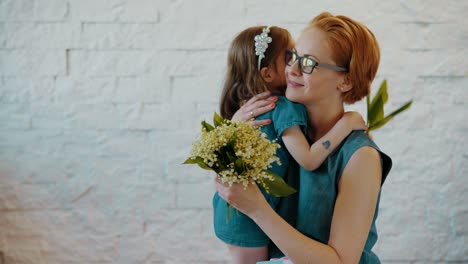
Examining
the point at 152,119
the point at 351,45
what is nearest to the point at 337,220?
the point at 351,45

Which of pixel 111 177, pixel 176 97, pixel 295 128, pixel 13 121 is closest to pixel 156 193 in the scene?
pixel 111 177

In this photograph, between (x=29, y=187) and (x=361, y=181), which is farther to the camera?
(x=29, y=187)

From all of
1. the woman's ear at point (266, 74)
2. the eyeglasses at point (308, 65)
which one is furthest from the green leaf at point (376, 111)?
the woman's ear at point (266, 74)

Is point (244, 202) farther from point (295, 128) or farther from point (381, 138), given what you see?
point (381, 138)

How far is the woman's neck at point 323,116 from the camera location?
1.55m

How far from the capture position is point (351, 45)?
56.2 inches

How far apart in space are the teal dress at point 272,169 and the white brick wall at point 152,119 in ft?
3.02

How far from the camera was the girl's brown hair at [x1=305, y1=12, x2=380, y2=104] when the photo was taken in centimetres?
142

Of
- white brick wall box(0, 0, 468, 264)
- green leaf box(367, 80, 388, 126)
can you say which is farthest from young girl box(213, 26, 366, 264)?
white brick wall box(0, 0, 468, 264)

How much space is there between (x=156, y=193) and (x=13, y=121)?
2.46ft

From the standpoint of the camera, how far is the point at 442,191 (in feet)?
9.01

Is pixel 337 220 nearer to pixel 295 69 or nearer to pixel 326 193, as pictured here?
pixel 326 193

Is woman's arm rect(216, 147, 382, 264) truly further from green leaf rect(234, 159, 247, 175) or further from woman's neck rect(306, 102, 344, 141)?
woman's neck rect(306, 102, 344, 141)

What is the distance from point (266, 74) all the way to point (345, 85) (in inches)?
15.7
